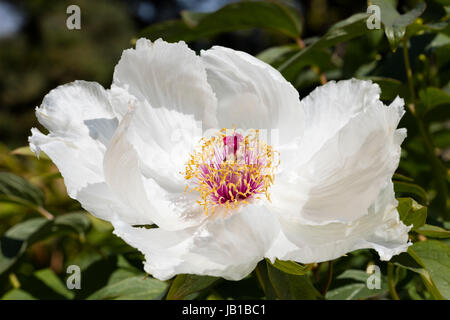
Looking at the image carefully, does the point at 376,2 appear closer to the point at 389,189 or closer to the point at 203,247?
the point at 389,189

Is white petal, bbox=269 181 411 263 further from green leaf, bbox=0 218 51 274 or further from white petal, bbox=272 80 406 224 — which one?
green leaf, bbox=0 218 51 274

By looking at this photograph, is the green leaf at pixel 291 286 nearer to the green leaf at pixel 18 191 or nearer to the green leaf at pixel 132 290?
the green leaf at pixel 132 290

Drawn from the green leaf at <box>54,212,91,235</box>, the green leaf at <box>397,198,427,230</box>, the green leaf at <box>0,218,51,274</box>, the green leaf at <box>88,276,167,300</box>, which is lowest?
the green leaf at <box>88,276,167,300</box>

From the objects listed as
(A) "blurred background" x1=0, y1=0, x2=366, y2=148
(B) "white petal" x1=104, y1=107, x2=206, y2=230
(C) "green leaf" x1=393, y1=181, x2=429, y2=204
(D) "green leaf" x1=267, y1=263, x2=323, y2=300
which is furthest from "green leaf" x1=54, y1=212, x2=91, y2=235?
(A) "blurred background" x1=0, y1=0, x2=366, y2=148

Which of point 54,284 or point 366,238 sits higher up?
point 366,238

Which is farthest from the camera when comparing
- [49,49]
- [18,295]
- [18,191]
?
[49,49]

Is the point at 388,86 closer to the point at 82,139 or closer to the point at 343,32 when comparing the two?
the point at 343,32

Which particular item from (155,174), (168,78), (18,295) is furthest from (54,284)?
(168,78)
